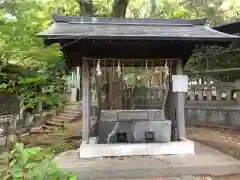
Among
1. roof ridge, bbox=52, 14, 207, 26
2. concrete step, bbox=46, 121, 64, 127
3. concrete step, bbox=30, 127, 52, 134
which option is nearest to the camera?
roof ridge, bbox=52, 14, 207, 26

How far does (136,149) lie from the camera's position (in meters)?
7.37

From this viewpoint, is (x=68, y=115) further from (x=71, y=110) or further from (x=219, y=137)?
(x=219, y=137)

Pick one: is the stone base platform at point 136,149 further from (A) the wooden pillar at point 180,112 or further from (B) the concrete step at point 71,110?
(B) the concrete step at point 71,110

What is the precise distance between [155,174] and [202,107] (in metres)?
9.87

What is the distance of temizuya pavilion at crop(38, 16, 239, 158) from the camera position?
6.99 m

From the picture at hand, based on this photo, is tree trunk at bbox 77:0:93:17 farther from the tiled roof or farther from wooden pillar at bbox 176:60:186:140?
wooden pillar at bbox 176:60:186:140

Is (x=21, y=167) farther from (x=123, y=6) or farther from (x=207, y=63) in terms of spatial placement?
(x=207, y=63)

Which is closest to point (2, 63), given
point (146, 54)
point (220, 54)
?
point (146, 54)

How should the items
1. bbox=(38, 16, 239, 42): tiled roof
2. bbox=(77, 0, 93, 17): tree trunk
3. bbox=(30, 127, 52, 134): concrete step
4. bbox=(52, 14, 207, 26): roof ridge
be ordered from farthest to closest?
bbox=(30, 127, 52, 134): concrete step, bbox=(77, 0, 93, 17): tree trunk, bbox=(52, 14, 207, 26): roof ridge, bbox=(38, 16, 239, 42): tiled roof

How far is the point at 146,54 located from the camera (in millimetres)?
8164

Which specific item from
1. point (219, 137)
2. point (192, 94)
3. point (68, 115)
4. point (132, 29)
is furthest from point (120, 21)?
point (68, 115)

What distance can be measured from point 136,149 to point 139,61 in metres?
2.68

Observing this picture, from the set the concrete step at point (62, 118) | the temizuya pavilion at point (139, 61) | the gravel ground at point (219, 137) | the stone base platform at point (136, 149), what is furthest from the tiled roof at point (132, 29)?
the concrete step at point (62, 118)

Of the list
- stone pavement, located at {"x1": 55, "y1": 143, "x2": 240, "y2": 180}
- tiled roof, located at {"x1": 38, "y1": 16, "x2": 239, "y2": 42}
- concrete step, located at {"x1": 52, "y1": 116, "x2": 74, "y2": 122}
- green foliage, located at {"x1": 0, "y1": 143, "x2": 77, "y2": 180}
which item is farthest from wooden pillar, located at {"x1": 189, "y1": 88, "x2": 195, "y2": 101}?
green foliage, located at {"x1": 0, "y1": 143, "x2": 77, "y2": 180}
